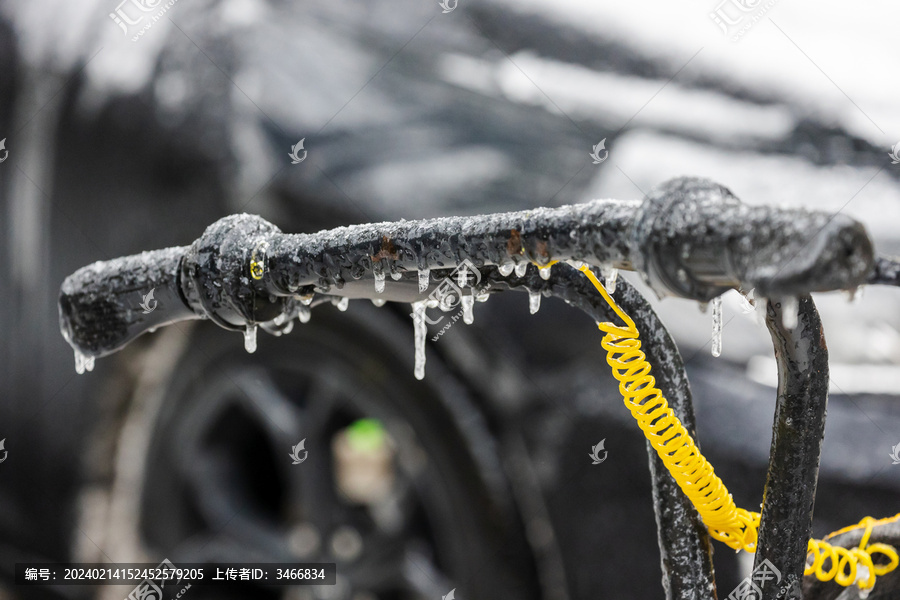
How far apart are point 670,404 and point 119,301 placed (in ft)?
2.08

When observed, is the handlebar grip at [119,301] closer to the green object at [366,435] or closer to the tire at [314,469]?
the tire at [314,469]

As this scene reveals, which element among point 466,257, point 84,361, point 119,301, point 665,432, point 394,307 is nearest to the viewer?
point 466,257

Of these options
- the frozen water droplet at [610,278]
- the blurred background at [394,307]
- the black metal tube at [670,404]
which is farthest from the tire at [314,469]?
the frozen water droplet at [610,278]

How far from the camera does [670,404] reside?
0.88 meters

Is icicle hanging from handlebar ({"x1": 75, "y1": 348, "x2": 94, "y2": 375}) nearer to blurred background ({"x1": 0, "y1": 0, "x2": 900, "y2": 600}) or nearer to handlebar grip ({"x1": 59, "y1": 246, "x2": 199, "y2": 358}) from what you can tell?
handlebar grip ({"x1": 59, "y1": 246, "x2": 199, "y2": 358})

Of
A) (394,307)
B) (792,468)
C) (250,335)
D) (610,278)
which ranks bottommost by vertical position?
(792,468)

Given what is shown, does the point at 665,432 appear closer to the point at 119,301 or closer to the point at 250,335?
the point at 250,335

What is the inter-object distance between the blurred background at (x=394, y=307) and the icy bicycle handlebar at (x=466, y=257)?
48.9 inches

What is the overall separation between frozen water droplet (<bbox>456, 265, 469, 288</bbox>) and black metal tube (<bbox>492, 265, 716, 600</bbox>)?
0.03 meters

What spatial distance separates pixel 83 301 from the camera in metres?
0.98

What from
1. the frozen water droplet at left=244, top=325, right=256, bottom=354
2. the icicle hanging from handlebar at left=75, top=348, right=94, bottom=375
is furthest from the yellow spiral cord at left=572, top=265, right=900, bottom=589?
the icicle hanging from handlebar at left=75, top=348, right=94, bottom=375

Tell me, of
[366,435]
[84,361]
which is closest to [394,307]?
[366,435]

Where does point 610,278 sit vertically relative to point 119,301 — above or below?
below

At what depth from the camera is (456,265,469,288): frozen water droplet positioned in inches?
30.6
